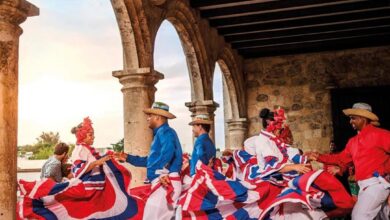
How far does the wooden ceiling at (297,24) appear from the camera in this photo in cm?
827

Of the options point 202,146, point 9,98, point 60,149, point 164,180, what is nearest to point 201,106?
point 202,146

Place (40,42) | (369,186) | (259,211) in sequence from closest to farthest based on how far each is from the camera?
(369,186) → (259,211) → (40,42)

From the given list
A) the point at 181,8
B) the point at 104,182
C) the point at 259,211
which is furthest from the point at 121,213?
the point at 181,8

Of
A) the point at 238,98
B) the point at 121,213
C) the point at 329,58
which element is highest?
the point at 329,58

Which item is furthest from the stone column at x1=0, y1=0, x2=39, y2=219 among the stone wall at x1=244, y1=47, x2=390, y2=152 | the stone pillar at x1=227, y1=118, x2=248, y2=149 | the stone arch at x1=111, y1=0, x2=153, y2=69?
the stone wall at x1=244, y1=47, x2=390, y2=152

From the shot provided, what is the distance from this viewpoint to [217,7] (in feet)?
27.7

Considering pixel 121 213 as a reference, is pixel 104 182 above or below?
above

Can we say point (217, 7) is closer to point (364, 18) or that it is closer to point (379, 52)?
point (364, 18)

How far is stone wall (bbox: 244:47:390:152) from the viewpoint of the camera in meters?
10.9

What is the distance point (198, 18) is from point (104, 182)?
15.4 feet

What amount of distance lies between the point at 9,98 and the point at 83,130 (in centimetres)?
120

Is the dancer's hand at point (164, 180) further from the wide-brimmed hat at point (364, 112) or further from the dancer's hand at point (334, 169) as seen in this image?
the wide-brimmed hat at point (364, 112)

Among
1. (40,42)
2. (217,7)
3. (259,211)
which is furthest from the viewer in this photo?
(40,42)

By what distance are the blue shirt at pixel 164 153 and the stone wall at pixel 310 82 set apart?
7.39m
